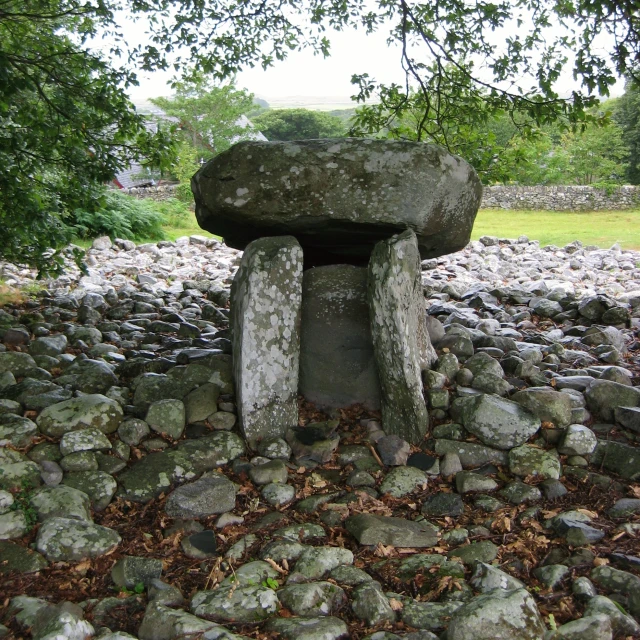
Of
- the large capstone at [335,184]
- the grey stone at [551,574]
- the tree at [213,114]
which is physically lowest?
the grey stone at [551,574]

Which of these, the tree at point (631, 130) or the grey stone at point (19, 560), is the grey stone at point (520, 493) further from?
the tree at point (631, 130)

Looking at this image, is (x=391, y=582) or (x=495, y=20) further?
(x=495, y=20)

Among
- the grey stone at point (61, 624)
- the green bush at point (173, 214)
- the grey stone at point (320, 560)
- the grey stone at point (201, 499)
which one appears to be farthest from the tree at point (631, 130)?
the grey stone at point (61, 624)

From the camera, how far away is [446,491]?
3.92 metres

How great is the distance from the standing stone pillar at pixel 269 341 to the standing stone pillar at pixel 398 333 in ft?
1.78

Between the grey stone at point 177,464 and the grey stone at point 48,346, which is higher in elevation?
the grey stone at point 48,346

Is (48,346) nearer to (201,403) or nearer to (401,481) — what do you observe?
(201,403)

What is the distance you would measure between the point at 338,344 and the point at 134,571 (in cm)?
220

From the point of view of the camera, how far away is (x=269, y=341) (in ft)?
14.4

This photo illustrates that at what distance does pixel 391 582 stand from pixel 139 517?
146cm

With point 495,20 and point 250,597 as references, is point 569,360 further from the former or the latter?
point 250,597

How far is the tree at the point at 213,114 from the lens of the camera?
97.9ft

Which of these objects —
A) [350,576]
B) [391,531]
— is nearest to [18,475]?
[350,576]

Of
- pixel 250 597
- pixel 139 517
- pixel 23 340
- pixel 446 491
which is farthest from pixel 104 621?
pixel 23 340
